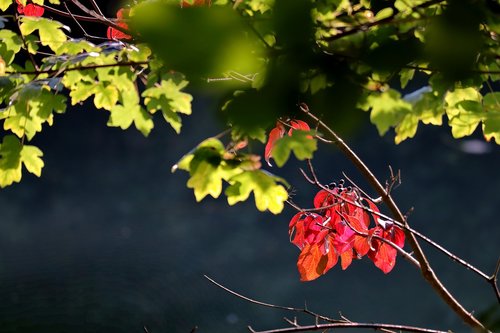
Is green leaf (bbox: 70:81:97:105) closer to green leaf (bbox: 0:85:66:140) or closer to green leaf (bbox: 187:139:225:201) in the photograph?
green leaf (bbox: 0:85:66:140)

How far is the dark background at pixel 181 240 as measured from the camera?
325 centimetres

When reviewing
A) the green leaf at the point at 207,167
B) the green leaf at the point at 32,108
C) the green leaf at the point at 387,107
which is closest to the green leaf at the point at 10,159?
the green leaf at the point at 32,108

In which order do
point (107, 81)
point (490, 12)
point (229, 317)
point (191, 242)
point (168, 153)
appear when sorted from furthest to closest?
1. point (168, 153)
2. point (191, 242)
3. point (229, 317)
4. point (107, 81)
5. point (490, 12)

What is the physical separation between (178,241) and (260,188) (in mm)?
2798

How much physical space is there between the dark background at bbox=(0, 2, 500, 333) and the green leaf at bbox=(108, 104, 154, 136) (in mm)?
2190

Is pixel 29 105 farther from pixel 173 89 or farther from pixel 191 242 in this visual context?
pixel 191 242

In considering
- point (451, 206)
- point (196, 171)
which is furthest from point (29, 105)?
point (451, 206)

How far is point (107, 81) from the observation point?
1.07 m

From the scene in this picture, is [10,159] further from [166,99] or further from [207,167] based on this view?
[207,167]

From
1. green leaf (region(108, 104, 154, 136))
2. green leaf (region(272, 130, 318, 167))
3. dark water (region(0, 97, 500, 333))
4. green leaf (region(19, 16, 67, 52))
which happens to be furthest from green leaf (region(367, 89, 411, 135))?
dark water (region(0, 97, 500, 333))

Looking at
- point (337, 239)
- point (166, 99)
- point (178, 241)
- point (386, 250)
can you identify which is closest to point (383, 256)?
point (386, 250)

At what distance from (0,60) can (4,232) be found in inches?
105

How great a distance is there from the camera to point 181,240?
356cm

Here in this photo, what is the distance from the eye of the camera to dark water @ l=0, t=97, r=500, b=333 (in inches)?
128
